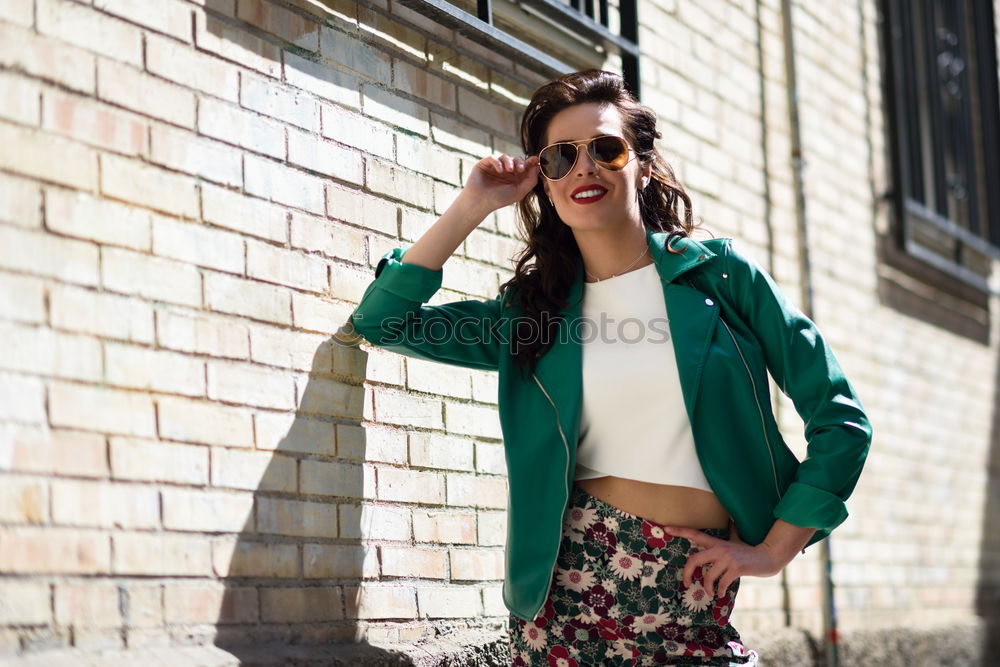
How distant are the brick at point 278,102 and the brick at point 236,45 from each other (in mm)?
33

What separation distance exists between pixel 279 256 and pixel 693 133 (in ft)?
7.83

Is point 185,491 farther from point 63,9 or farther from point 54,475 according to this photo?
point 63,9

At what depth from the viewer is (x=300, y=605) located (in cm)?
313

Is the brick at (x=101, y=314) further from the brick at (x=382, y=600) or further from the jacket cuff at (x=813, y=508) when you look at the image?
the jacket cuff at (x=813, y=508)

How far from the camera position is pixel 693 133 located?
5.14 metres

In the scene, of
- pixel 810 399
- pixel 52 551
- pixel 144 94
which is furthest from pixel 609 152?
pixel 52 551

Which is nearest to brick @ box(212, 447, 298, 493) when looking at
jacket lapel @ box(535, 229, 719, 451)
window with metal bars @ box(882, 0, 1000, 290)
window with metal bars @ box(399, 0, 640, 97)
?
jacket lapel @ box(535, 229, 719, 451)

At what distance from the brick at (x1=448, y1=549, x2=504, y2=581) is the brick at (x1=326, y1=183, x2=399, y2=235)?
93 cm

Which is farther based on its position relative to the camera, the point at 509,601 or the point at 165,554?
the point at 509,601

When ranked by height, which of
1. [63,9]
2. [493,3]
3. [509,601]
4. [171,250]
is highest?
[493,3]

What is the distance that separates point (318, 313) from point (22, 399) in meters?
0.92

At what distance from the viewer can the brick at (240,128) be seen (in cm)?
308

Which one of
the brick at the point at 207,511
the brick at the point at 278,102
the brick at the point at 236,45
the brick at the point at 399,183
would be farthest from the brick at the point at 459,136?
the brick at the point at 207,511

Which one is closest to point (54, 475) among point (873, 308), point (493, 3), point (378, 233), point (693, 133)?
point (378, 233)
